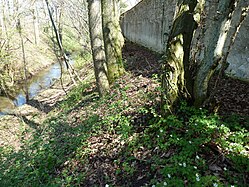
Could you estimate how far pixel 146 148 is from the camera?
364cm

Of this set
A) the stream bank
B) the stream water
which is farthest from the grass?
the stream water

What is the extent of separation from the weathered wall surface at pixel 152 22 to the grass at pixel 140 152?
4.13 metres

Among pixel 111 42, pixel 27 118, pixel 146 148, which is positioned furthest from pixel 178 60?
pixel 27 118

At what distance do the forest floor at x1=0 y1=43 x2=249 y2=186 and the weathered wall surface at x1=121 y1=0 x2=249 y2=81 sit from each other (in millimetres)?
434

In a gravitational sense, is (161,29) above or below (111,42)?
above

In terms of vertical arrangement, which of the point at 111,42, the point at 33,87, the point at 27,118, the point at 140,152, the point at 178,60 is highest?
the point at 178,60

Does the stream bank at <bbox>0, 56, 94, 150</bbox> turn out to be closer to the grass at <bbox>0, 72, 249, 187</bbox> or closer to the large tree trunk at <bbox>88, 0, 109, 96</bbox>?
the grass at <bbox>0, 72, 249, 187</bbox>

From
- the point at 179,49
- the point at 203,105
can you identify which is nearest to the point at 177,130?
the point at 203,105

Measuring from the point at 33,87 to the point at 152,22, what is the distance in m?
11.6

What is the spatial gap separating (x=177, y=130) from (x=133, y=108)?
1.57 m

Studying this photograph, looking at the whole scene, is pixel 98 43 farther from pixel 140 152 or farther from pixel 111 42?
pixel 140 152

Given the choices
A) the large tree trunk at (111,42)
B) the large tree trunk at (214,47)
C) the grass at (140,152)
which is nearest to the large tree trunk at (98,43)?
the large tree trunk at (111,42)

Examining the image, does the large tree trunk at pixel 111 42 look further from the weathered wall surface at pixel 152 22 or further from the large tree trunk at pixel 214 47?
the large tree trunk at pixel 214 47

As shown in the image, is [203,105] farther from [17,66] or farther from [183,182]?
[17,66]
